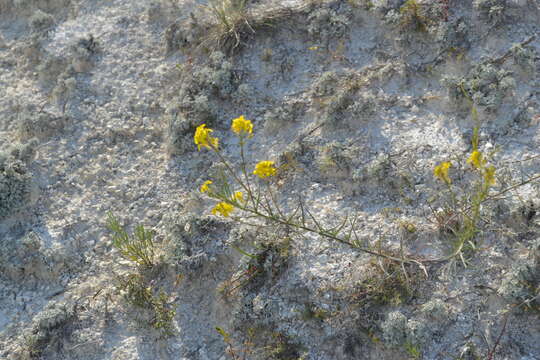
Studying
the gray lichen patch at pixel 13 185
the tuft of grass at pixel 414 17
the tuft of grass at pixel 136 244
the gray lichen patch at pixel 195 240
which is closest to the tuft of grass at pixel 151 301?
the tuft of grass at pixel 136 244

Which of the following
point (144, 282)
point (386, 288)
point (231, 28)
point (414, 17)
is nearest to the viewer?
point (386, 288)

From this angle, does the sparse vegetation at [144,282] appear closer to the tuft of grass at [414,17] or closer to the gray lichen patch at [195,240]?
the gray lichen patch at [195,240]

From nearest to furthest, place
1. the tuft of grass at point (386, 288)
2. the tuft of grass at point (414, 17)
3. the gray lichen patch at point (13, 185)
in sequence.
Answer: the tuft of grass at point (386, 288), the gray lichen patch at point (13, 185), the tuft of grass at point (414, 17)

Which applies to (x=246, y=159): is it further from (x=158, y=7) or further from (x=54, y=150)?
(x=158, y=7)

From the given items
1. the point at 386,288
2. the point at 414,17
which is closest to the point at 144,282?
the point at 386,288

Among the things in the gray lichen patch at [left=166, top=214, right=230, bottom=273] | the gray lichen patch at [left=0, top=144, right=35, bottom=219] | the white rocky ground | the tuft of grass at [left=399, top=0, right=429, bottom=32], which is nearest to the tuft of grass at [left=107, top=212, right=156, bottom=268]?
the white rocky ground

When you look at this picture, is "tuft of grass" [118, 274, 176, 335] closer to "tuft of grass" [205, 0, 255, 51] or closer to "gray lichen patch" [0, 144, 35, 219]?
"gray lichen patch" [0, 144, 35, 219]

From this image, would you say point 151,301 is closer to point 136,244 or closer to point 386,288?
point 136,244
